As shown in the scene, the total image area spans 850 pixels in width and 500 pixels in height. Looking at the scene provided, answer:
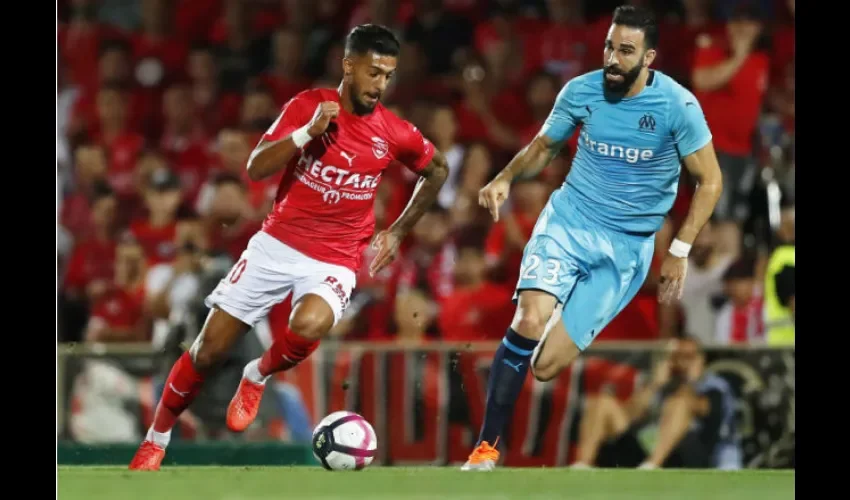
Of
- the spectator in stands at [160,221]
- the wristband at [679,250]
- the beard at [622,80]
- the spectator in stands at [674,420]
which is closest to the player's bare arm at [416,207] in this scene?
the beard at [622,80]

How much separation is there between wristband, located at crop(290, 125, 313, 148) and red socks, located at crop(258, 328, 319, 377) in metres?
0.89

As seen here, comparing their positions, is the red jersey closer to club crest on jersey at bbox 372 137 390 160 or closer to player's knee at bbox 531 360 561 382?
club crest on jersey at bbox 372 137 390 160

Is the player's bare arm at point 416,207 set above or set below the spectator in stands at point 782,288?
above

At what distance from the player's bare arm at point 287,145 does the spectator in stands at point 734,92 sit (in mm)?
2758

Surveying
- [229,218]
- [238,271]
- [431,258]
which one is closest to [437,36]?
[431,258]

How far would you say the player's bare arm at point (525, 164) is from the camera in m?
6.77

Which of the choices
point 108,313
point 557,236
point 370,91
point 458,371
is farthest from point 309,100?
point 108,313

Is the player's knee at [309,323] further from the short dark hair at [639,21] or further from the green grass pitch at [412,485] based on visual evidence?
the short dark hair at [639,21]

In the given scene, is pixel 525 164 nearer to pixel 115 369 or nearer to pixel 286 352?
pixel 286 352

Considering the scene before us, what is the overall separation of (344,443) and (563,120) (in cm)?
181

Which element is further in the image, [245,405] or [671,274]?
[245,405]

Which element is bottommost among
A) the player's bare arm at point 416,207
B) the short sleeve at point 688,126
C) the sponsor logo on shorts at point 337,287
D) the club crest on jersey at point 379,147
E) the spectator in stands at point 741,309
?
the spectator in stands at point 741,309

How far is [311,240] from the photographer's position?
7.33m
